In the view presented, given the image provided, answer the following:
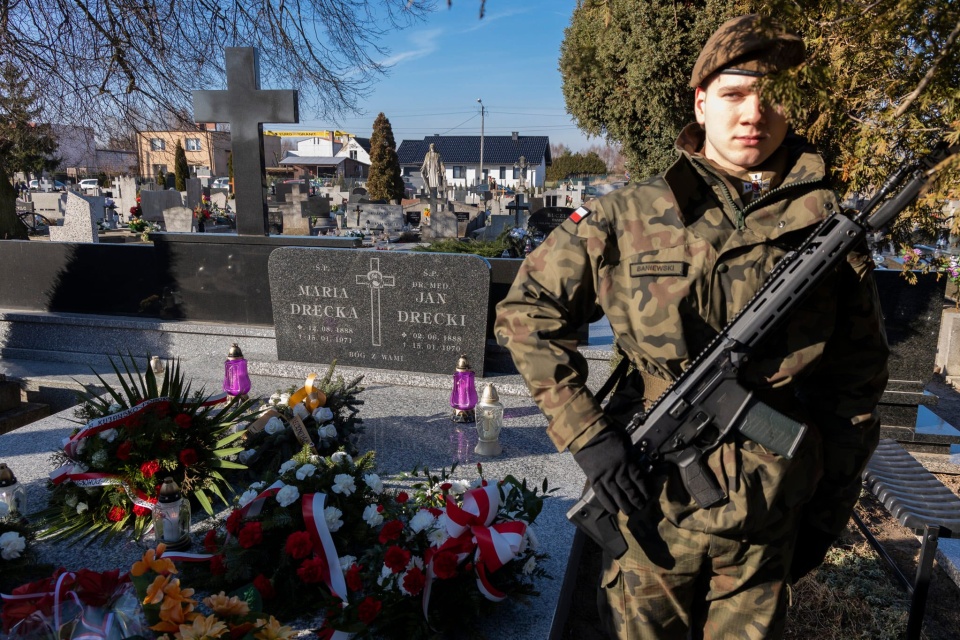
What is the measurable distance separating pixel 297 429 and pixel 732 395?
8.50 feet

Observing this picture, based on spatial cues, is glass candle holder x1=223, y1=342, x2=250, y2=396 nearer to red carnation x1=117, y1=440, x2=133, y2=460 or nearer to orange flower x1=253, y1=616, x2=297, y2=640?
red carnation x1=117, y1=440, x2=133, y2=460

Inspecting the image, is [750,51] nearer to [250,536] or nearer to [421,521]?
[421,521]

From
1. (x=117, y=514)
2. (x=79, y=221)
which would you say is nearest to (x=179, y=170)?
(x=79, y=221)

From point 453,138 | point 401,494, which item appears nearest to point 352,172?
point 453,138

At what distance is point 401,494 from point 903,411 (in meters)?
3.97

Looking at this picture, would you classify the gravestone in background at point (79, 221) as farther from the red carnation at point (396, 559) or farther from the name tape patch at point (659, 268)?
the name tape patch at point (659, 268)

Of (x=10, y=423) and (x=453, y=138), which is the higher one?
(x=453, y=138)

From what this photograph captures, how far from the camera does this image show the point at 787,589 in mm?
1856

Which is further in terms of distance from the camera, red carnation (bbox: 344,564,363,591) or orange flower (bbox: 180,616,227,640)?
red carnation (bbox: 344,564,363,591)

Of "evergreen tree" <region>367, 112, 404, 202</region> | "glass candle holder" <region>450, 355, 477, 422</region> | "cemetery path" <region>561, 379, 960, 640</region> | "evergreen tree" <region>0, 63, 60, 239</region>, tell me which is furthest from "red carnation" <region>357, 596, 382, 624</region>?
"evergreen tree" <region>367, 112, 404, 202</region>

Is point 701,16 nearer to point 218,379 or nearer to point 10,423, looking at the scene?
point 218,379

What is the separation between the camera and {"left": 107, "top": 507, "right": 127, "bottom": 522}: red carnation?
3143 millimetres

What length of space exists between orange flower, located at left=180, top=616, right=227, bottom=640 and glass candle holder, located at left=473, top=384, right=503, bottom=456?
89.8 inches

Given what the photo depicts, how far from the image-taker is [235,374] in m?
4.45
